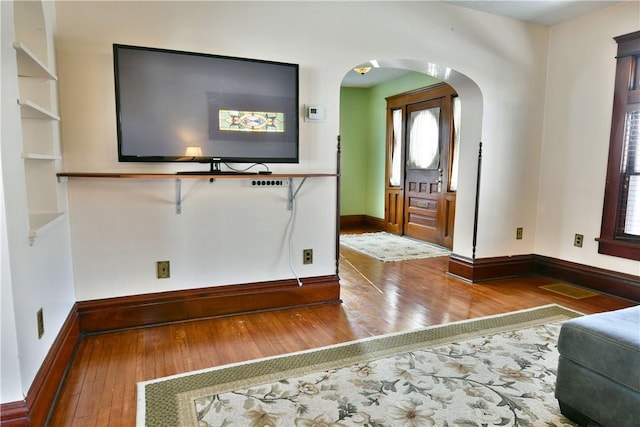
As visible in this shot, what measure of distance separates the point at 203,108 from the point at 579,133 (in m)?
3.37

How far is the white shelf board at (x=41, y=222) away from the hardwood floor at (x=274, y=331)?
786 mm

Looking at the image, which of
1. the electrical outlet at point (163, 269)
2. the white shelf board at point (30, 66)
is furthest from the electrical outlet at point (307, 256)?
the white shelf board at point (30, 66)

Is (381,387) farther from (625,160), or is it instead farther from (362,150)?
(362,150)

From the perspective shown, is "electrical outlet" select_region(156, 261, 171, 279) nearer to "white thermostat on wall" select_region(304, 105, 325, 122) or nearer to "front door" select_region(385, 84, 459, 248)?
"white thermostat on wall" select_region(304, 105, 325, 122)

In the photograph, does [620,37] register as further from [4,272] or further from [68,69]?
[4,272]

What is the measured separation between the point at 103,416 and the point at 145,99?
5.89ft

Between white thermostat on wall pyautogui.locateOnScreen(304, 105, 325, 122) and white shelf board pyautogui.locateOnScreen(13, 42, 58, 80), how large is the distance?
159 cm

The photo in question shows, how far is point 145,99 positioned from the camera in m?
2.44

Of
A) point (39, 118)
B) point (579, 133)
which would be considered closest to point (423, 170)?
point (579, 133)

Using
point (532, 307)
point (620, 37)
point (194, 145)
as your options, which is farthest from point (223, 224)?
point (620, 37)

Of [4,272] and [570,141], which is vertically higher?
[570,141]

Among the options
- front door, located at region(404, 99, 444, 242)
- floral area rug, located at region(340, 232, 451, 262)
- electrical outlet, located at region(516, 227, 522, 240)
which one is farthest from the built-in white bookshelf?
front door, located at region(404, 99, 444, 242)

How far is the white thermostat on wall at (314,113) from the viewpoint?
2.91m

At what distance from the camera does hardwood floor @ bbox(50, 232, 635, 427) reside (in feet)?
6.06
